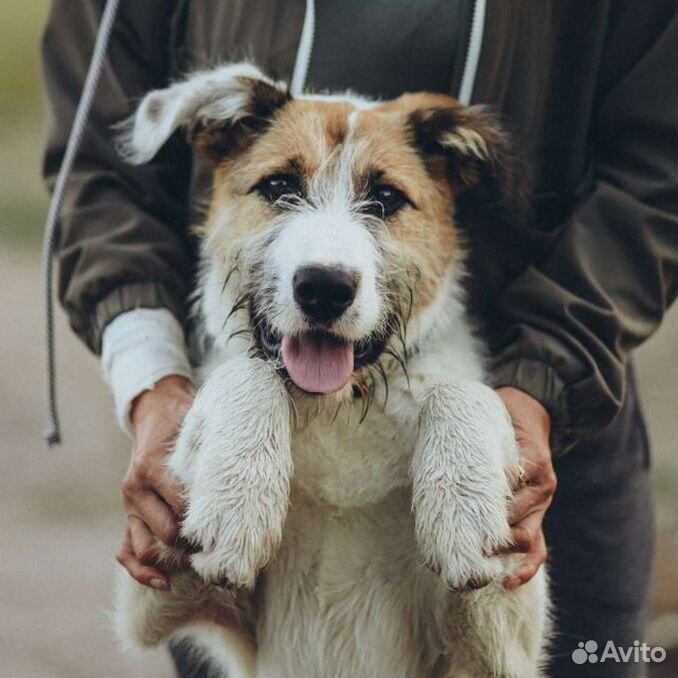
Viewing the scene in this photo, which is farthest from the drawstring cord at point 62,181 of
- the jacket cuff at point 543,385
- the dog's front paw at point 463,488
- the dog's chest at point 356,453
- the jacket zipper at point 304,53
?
the jacket cuff at point 543,385

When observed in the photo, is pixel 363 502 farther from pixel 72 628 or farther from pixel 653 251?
pixel 72 628

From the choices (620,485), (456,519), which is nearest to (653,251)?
(620,485)

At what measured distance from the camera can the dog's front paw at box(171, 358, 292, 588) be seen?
1.88m

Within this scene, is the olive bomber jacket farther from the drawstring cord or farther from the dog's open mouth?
the dog's open mouth

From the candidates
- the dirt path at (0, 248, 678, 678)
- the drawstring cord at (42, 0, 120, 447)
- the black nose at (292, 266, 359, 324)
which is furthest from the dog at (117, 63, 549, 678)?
the dirt path at (0, 248, 678, 678)

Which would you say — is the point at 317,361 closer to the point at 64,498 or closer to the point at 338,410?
the point at 338,410

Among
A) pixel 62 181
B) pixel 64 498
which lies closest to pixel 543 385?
pixel 62 181

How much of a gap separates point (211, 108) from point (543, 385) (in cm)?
83

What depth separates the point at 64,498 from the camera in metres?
4.11

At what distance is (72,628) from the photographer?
10.9 ft

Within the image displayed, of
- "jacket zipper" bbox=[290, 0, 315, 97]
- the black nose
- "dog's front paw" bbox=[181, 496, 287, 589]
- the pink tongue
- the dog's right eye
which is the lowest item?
"dog's front paw" bbox=[181, 496, 287, 589]

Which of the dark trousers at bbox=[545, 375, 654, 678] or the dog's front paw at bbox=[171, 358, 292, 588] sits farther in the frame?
the dark trousers at bbox=[545, 375, 654, 678]

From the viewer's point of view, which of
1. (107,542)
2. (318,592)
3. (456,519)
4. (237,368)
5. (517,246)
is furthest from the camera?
(107,542)

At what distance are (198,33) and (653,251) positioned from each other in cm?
102
